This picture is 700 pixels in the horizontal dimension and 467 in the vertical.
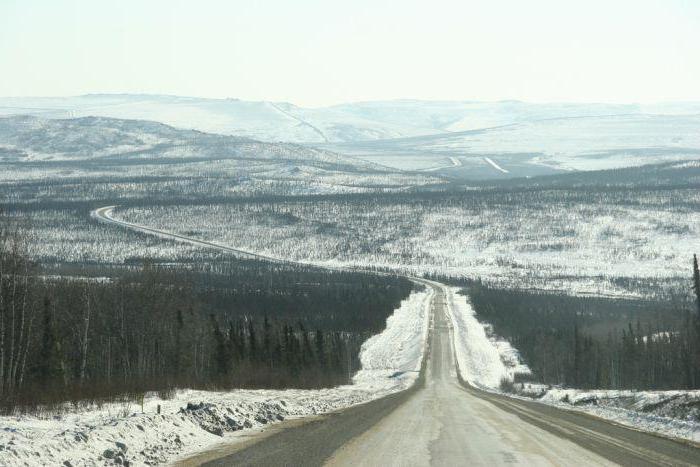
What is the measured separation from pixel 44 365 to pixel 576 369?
79939 millimetres

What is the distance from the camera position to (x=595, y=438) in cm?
2662

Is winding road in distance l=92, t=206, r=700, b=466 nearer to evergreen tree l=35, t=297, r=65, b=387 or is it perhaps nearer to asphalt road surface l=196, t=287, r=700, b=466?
asphalt road surface l=196, t=287, r=700, b=466

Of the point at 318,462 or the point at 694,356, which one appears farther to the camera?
the point at 694,356

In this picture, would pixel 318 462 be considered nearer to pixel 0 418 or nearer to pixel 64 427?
pixel 64 427

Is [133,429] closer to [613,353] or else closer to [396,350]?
[613,353]

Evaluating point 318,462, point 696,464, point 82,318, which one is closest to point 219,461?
point 318,462

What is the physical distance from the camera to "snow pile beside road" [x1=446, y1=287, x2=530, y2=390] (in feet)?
405

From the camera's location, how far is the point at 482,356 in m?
145

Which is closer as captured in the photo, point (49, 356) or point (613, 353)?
point (49, 356)

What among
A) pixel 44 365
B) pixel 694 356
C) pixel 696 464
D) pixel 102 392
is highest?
pixel 696 464

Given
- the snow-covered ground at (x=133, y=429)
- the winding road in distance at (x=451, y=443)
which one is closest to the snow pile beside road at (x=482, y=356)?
the winding road in distance at (x=451, y=443)

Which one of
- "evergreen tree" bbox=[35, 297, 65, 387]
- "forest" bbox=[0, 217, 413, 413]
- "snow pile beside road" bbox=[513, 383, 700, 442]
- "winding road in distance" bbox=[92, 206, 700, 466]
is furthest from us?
"evergreen tree" bbox=[35, 297, 65, 387]

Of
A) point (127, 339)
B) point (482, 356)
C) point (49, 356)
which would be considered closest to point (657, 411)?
point (49, 356)

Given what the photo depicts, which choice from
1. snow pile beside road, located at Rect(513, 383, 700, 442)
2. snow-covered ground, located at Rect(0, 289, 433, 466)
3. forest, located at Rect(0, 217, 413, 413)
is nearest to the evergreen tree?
forest, located at Rect(0, 217, 413, 413)
